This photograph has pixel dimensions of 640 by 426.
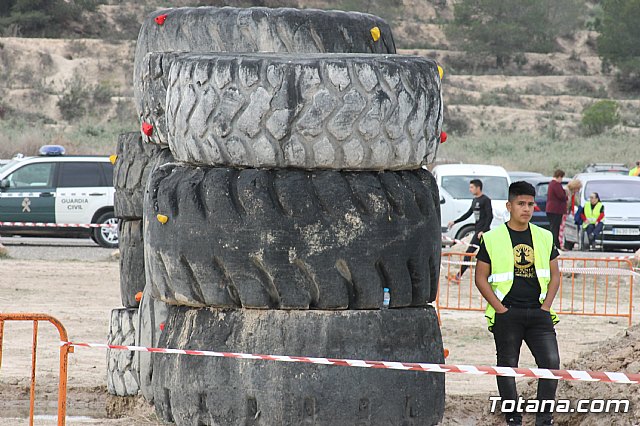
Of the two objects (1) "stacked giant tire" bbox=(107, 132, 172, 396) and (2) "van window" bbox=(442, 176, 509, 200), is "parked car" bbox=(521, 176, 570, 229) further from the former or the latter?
(1) "stacked giant tire" bbox=(107, 132, 172, 396)

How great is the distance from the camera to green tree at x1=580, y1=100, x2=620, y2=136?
58406mm

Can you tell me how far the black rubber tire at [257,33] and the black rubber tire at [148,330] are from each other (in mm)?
1097

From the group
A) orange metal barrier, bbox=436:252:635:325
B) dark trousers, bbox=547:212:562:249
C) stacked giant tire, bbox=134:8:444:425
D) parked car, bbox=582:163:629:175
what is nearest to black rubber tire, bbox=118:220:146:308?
stacked giant tire, bbox=134:8:444:425

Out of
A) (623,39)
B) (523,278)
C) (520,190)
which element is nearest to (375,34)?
(520,190)

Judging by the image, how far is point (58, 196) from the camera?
22.5 metres

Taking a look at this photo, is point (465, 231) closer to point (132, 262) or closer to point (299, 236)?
point (132, 262)

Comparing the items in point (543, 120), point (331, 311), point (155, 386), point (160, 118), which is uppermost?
point (160, 118)

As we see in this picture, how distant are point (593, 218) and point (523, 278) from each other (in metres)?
16.9

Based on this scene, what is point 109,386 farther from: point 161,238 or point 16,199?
point 16,199

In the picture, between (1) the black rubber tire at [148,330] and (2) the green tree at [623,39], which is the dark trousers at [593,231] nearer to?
(1) the black rubber tire at [148,330]

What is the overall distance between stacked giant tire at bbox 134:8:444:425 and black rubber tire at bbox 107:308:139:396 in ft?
5.35

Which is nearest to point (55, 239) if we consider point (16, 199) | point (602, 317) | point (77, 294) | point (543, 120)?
point (16, 199)

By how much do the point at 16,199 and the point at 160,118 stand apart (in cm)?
1547

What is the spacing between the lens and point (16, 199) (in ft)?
73.7
